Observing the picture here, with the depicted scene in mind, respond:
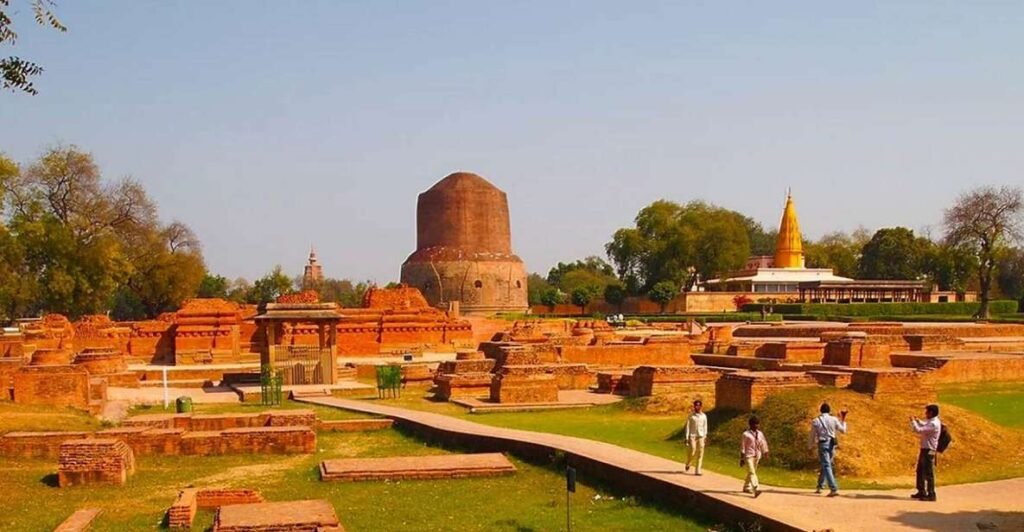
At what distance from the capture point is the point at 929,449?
8242 millimetres

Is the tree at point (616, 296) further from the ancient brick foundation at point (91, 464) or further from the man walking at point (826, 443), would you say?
the man walking at point (826, 443)

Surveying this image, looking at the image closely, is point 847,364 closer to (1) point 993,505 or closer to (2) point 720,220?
(1) point 993,505

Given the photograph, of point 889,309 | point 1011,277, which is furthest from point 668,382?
point 1011,277

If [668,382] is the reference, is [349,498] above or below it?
below

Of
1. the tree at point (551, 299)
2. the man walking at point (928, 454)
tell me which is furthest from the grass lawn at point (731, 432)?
the tree at point (551, 299)

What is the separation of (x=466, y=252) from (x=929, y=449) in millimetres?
45355

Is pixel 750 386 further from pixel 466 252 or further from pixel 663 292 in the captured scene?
pixel 663 292

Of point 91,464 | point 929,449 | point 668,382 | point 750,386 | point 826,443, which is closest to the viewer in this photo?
point 929,449

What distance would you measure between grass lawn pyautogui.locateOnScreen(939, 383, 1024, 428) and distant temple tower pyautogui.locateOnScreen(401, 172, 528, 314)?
35764 mm

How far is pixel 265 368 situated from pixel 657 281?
46.4m

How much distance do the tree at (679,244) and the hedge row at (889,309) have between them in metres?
11.1

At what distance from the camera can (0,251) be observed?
3438 cm

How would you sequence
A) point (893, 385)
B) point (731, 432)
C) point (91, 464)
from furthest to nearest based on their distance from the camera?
point (893, 385) → point (731, 432) → point (91, 464)

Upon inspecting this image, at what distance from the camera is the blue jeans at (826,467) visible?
8.31 meters
